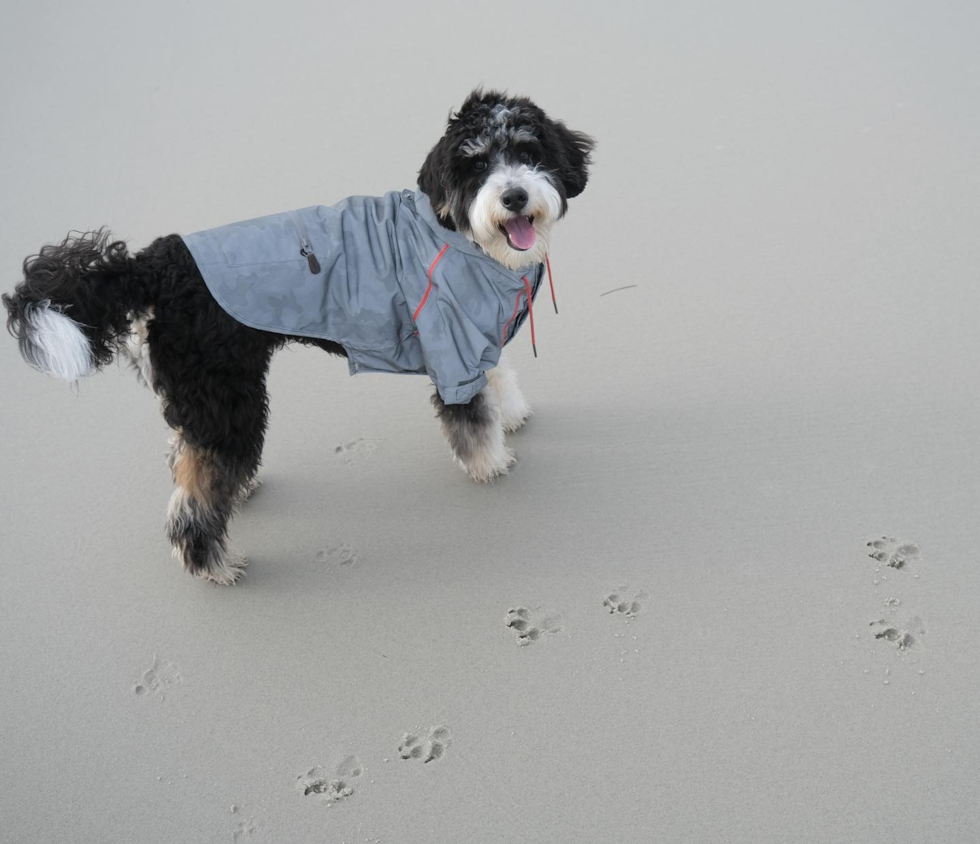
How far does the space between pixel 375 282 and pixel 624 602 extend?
1.28m

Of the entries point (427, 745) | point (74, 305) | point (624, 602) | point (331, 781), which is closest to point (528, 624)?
point (624, 602)

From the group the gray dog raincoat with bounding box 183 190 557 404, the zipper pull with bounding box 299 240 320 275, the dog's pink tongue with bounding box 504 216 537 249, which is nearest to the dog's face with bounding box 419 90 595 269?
the dog's pink tongue with bounding box 504 216 537 249

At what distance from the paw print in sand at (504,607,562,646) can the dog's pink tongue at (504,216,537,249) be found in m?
1.15

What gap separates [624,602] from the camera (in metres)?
2.92

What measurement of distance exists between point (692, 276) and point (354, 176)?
1823 mm

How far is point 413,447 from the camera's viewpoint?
11.8 ft

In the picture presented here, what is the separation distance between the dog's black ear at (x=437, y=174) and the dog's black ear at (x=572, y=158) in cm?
35

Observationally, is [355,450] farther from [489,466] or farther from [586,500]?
[586,500]

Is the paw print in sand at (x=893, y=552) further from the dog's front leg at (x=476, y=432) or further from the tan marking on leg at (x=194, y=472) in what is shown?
the tan marking on leg at (x=194, y=472)

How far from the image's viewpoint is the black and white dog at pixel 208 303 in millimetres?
2547

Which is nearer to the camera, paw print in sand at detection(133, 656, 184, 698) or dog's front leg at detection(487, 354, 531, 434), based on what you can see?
paw print in sand at detection(133, 656, 184, 698)

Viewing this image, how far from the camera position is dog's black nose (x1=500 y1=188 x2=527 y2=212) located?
2643 mm

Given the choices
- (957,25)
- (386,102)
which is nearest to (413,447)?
(386,102)

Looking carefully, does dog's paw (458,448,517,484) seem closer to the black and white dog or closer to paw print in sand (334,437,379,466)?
paw print in sand (334,437,379,466)
